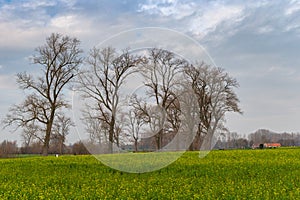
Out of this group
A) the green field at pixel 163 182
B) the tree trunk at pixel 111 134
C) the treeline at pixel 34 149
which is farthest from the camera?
the treeline at pixel 34 149

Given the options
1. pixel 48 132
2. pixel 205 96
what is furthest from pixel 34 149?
pixel 205 96

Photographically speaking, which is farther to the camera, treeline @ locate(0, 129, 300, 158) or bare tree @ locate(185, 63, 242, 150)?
treeline @ locate(0, 129, 300, 158)

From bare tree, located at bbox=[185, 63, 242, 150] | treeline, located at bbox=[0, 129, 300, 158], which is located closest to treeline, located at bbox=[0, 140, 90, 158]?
treeline, located at bbox=[0, 129, 300, 158]

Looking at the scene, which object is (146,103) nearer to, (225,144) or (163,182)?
(163,182)

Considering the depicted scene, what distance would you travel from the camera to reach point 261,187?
16828mm

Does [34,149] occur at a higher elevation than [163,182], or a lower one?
higher

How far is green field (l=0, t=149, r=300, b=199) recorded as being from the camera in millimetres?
15305

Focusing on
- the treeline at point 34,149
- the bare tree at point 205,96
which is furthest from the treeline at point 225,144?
the bare tree at point 205,96

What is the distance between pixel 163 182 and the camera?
19.4m

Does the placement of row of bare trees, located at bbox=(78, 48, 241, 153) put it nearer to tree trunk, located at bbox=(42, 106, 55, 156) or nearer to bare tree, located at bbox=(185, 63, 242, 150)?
bare tree, located at bbox=(185, 63, 242, 150)

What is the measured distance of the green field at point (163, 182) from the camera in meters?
15.3

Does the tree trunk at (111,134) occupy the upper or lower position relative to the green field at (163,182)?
upper

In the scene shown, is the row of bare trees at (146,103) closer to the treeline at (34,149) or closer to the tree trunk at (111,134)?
the tree trunk at (111,134)

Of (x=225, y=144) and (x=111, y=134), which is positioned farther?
(x=225, y=144)
